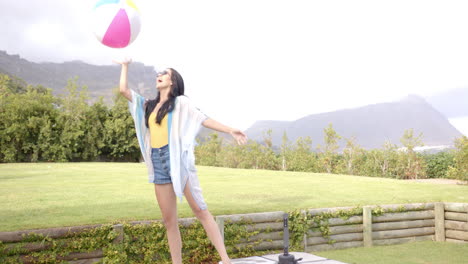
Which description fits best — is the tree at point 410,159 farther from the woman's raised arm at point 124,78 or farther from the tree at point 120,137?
the woman's raised arm at point 124,78

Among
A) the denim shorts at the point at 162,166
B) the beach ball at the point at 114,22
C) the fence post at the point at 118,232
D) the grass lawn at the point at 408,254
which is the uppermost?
the beach ball at the point at 114,22

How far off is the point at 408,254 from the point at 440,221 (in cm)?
133

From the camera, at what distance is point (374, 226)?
7.32 meters

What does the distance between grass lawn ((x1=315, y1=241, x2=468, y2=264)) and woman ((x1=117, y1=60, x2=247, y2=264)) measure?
3.11 meters

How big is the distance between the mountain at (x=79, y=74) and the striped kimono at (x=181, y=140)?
108 metres

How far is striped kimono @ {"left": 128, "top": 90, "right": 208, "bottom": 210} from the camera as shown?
3830 mm

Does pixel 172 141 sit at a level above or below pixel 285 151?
below

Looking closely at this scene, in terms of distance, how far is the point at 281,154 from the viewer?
23172 millimetres

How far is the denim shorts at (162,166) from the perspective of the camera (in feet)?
12.6

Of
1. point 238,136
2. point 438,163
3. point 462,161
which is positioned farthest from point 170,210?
point 438,163

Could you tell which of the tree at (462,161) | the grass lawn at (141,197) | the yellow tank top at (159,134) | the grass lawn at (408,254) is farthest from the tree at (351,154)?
the yellow tank top at (159,134)

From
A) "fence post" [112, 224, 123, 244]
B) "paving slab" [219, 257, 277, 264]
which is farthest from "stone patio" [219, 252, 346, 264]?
"fence post" [112, 224, 123, 244]

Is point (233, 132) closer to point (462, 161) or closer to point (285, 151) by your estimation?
point (462, 161)

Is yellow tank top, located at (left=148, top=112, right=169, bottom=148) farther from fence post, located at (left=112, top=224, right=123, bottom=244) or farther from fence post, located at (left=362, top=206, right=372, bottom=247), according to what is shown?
fence post, located at (left=362, top=206, right=372, bottom=247)
